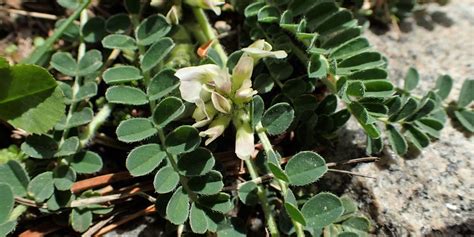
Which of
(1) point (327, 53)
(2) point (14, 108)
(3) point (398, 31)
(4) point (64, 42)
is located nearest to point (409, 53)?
(3) point (398, 31)

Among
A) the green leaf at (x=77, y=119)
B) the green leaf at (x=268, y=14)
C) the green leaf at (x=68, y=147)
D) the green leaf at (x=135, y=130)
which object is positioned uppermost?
the green leaf at (x=268, y=14)

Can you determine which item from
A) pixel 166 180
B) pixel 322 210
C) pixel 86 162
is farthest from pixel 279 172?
pixel 86 162

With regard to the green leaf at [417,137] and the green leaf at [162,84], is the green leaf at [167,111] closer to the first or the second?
the green leaf at [162,84]

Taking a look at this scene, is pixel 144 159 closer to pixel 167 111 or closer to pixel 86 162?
pixel 167 111

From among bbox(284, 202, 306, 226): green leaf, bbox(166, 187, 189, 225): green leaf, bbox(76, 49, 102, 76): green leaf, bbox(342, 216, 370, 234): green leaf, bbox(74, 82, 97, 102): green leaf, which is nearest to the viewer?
bbox(284, 202, 306, 226): green leaf

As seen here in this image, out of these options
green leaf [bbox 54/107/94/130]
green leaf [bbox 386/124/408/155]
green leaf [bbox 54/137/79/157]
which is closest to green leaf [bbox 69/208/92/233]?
green leaf [bbox 54/137/79/157]

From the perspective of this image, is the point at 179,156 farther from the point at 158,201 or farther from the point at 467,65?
the point at 467,65

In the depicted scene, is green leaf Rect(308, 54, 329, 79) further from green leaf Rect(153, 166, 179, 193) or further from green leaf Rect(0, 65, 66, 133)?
green leaf Rect(0, 65, 66, 133)

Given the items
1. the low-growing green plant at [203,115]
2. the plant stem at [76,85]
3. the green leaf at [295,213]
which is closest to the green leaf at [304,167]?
the low-growing green plant at [203,115]
